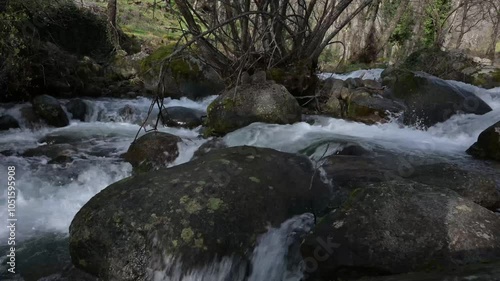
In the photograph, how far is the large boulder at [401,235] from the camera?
8.52 feet

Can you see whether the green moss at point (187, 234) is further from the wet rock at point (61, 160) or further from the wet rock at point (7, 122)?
the wet rock at point (7, 122)

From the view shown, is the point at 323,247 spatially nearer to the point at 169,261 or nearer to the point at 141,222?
the point at 169,261

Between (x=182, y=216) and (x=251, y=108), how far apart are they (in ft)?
12.5

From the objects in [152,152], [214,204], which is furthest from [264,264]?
[152,152]

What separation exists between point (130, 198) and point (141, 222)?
294mm

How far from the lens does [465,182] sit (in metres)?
3.76

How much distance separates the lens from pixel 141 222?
9.79ft

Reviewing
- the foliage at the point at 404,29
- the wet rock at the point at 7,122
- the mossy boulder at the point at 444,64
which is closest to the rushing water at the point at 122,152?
the wet rock at the point at 7,122

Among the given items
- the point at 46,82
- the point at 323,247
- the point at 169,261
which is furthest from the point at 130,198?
the point at 46,82

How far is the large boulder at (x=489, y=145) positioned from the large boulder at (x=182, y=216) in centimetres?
318

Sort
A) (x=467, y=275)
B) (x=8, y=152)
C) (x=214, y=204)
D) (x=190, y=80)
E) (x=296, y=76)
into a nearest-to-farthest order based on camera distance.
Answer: (x=467, y=275) → (x=214, y=204) → (x=8, y=152) → (x=296, y=76) → (x=190, y=80)

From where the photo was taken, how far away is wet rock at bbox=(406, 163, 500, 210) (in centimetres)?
362

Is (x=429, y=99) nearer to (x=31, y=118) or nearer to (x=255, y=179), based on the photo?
(x=255, y=179)

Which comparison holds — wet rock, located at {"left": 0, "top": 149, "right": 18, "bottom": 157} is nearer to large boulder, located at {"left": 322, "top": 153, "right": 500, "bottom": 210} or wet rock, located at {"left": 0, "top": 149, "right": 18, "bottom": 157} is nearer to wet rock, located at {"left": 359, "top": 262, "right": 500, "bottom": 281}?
large boulder, located at {"left": 322, "top": 153, "right": 500, "bottom": 210}
